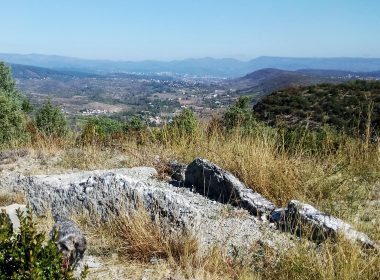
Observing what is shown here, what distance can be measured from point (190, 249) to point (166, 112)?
562 centimetres

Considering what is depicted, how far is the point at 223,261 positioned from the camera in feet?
12.1

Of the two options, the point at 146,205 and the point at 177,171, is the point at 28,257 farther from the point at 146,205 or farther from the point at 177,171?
the point at 177,171

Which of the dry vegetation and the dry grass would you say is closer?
the dry vegetation

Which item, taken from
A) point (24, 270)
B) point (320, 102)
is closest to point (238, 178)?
point (24, 270)

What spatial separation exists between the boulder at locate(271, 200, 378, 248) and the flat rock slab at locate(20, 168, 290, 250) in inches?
7.5

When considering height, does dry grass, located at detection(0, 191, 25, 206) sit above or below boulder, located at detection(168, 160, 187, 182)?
below

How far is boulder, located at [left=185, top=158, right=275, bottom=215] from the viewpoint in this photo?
16.2ft

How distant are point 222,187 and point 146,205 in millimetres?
1167

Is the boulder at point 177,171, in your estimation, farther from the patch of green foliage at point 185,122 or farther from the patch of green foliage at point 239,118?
the patch of green foliage at point 185,122

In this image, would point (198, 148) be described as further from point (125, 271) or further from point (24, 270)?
point (24, 270)

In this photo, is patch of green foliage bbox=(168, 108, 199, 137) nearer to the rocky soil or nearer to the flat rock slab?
the rocky soil

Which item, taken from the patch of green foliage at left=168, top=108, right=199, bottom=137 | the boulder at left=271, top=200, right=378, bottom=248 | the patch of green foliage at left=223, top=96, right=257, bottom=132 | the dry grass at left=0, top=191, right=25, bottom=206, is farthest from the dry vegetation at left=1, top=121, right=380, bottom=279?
the dry grass at left=0, top=191, right=25, bottom=206

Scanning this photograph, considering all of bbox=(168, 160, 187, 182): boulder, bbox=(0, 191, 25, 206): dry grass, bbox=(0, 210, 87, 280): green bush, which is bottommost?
bbox=(0, 191, 25, 206): dry grass

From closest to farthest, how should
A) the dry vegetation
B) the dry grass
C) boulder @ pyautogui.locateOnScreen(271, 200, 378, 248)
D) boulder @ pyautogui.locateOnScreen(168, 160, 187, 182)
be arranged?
the dry vegetation
boulder @ pyautogui.locateOnScreen(271, 200, 378, 248)
the dry grass
boulder @ pyautogui.locateOnScreen(168, 160, 187, 182)
